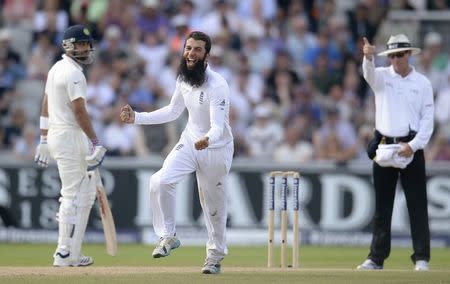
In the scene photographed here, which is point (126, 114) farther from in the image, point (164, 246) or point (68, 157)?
point (68, 157)

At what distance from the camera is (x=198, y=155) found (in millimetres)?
10711

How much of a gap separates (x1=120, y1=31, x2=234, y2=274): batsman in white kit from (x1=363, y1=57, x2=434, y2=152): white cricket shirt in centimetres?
185

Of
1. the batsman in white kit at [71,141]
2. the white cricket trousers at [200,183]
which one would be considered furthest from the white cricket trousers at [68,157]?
the white cricket trousers at [200,183]

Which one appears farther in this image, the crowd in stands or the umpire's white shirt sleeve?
the crowd in stands

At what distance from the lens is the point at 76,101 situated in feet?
38.2

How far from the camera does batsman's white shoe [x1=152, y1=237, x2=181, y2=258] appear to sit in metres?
10.5

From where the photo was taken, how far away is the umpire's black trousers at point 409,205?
474 inches

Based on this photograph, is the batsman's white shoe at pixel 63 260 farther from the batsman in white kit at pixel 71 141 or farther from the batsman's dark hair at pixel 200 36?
the batsman's dark hair at pixel 200 36

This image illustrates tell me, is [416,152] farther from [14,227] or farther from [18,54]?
[18,54]

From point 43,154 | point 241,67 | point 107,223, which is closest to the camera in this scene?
point 107,223

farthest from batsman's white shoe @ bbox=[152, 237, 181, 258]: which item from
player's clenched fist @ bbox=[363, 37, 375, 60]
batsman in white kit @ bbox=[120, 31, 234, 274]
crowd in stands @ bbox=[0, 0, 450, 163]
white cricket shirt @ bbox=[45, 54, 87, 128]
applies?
crowd in stands @ bbox=[0, 0, 450, 163]

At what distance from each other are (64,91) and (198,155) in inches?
69.1

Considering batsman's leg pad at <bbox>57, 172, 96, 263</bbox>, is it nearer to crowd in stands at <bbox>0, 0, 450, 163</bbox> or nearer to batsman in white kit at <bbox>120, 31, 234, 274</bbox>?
batsman in white kit at <bbox>120, 31, 234, 274</bbox>

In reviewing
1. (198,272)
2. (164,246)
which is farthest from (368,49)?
(164,246)
